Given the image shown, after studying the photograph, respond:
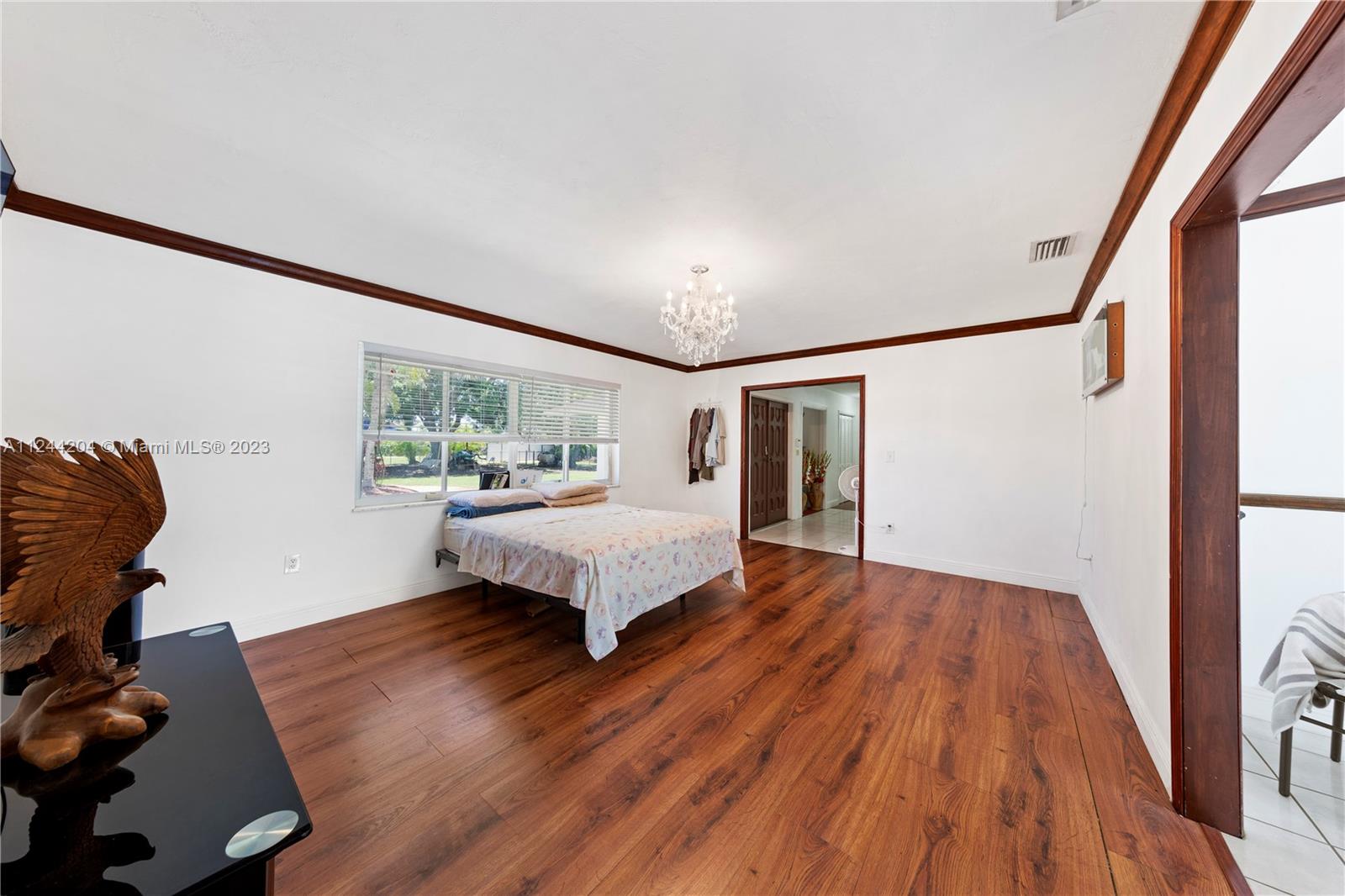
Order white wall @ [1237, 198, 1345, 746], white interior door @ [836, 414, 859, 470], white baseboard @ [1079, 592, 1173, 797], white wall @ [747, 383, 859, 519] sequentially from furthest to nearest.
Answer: white interior door @ [836, 414, 859, 470] → white wall @ [747, 383, 859, 519] → white wall @ [1237, 198, 1345, 746] → white baseboard @ [1079, 592, 1173, 797]

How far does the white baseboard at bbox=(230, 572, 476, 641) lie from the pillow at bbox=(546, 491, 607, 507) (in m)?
0.95

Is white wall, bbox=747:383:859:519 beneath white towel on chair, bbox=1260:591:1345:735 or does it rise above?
above

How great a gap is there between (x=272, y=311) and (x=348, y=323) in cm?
41

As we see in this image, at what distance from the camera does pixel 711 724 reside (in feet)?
6.36

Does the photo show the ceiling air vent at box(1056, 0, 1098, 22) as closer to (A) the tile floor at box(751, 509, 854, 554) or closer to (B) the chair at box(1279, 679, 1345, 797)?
(B) the chair at box(1279, 679, 1345, 797)

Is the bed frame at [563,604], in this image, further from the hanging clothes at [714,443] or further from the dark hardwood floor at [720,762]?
the hanging clothes at [714,443]

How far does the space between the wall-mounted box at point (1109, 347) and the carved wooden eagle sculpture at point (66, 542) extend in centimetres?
350

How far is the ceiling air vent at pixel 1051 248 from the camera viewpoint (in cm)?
250

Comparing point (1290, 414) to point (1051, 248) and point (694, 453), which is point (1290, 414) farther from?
point (694, 453)

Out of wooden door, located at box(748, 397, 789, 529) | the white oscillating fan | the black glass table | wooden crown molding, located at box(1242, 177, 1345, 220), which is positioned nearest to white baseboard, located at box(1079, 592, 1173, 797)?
wooden crown molding, located at box(1242, 177, 1345, 220)

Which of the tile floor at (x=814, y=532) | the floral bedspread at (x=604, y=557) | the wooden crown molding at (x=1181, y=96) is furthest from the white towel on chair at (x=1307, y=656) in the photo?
the tile floor at (x=814, y=532)

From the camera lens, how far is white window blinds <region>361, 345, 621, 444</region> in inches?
132

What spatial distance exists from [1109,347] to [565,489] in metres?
3.85

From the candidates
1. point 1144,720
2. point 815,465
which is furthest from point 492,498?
point 815,465
